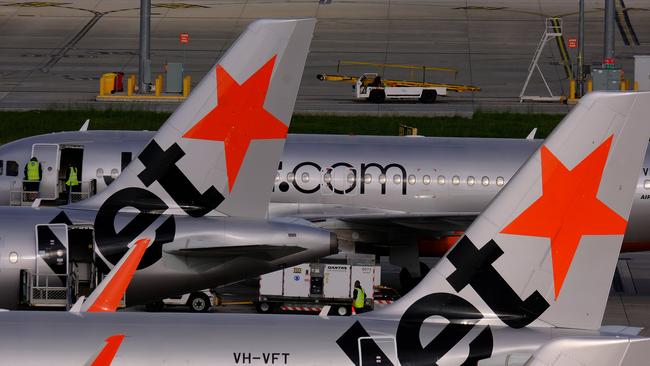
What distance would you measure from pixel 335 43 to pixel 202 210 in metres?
63.4

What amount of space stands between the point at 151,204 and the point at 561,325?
11.2 metres

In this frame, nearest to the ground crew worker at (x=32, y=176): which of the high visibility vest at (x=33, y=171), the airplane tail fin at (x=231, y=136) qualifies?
the high visibility vest at (x=33, y=171)

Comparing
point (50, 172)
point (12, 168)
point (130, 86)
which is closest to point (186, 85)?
point (130, 86)

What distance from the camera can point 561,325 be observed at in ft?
58.2

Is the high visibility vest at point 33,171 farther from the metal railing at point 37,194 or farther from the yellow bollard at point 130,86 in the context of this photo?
the yellow bollard at point 130,86

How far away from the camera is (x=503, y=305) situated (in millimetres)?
18000

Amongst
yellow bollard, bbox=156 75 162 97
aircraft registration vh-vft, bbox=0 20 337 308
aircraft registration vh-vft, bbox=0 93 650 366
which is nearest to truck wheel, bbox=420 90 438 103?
yellow bollard, bbox=156 75 162 97

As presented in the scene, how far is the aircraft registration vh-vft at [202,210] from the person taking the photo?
84.7 feet

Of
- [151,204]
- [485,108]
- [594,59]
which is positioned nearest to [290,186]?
[151,204]

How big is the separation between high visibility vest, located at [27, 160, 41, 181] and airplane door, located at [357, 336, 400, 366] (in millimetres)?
22664

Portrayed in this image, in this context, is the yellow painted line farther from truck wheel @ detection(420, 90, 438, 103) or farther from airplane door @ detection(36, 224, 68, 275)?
airplane door @ detection(36, 224, 68, 275)

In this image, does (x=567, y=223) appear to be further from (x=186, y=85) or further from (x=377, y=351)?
(x=186, y=85)

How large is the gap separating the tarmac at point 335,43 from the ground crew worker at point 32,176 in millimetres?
30778

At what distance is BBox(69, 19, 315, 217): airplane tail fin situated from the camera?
26250 millimetres
